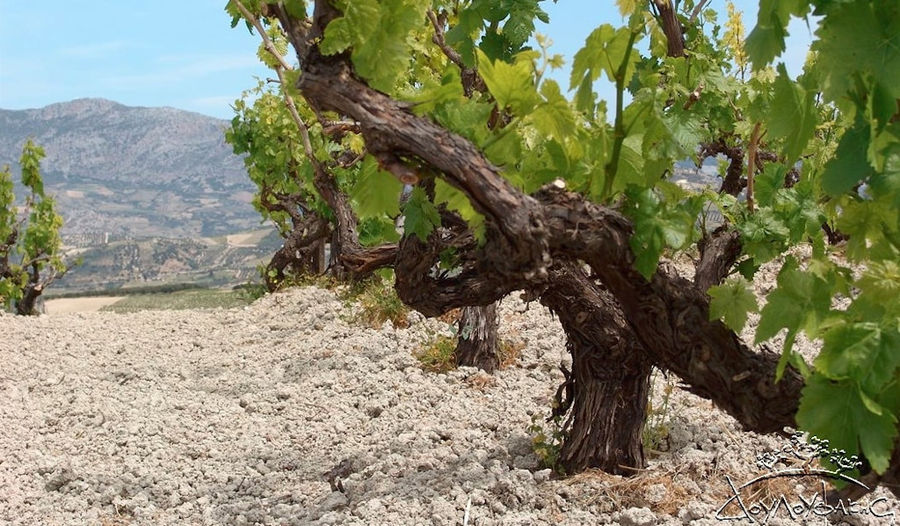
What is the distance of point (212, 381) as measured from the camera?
6098 mm

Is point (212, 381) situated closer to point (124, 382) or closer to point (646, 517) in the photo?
point (124, 382)

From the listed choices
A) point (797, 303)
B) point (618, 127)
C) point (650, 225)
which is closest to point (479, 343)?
point (650, 225)

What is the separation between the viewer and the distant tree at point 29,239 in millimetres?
11758

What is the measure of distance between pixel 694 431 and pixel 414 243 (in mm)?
1965

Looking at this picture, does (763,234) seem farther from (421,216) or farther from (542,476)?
(421,216)

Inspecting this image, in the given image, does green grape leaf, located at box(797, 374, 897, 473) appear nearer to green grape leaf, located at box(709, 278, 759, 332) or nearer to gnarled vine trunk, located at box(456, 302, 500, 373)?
green grape leaf, located at box(709, 278, 759, 332)

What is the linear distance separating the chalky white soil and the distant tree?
17.3 ft

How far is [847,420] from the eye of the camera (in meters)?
1.76

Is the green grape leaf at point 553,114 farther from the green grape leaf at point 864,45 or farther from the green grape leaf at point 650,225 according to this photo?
the green grape leaf at point 864,45

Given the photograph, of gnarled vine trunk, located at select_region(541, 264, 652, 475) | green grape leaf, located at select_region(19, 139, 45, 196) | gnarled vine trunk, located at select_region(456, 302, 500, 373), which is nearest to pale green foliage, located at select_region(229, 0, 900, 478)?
gnarled vine trunk, located at select_region(541, 264, 652, 475)

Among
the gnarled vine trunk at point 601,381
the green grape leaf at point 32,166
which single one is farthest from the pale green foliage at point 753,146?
the green grape leaf at point 32,166

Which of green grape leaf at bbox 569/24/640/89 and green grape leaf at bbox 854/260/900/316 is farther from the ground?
green grape leaf at bbox 569/24/640/89

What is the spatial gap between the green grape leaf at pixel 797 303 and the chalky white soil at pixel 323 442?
1.39 meters

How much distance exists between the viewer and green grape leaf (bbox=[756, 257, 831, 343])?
6.24 ft
